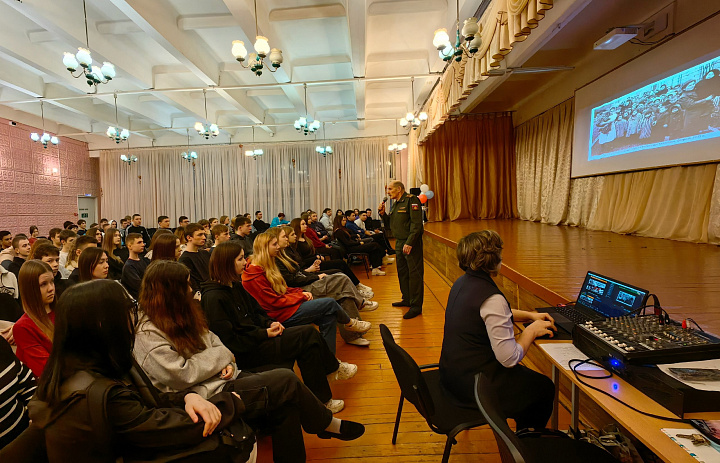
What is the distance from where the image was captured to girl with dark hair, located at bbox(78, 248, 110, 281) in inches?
97.9

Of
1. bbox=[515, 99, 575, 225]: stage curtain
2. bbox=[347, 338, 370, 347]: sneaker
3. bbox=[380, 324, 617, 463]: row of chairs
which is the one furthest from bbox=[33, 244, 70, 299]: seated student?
bbox=[515, 99, 575, 225]: stage curtain

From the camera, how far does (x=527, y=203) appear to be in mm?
9195

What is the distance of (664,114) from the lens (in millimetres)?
4695

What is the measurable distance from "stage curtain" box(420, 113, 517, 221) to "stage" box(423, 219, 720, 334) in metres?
4.87

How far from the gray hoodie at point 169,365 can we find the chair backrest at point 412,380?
766mm

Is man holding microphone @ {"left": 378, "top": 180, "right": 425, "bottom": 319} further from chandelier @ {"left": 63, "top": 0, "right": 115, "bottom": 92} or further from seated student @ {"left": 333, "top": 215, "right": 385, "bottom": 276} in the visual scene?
chandelier @ {"left": 63, "top": 0, "right": 115, "bottom": 92}

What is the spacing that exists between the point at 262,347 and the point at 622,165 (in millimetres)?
5982

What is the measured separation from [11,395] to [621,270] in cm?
382

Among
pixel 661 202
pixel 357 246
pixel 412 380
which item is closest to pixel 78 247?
pixel 412 380

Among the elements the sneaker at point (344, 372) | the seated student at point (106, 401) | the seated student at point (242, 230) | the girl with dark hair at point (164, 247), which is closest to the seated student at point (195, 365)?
the seated student at point (106, 401)

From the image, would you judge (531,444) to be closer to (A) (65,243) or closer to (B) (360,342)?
(B) (360,342)

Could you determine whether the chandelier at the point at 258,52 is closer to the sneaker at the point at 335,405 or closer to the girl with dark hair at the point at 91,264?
the girl with dark hair at the point at 91,264

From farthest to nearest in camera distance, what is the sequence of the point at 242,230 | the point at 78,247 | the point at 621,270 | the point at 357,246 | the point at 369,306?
the point at 357,246 < the point at 242,230 < the point at 369,306 < the point at 78,247 < the point at 621,270

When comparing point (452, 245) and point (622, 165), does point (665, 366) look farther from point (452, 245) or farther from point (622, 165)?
point (622, 165)
